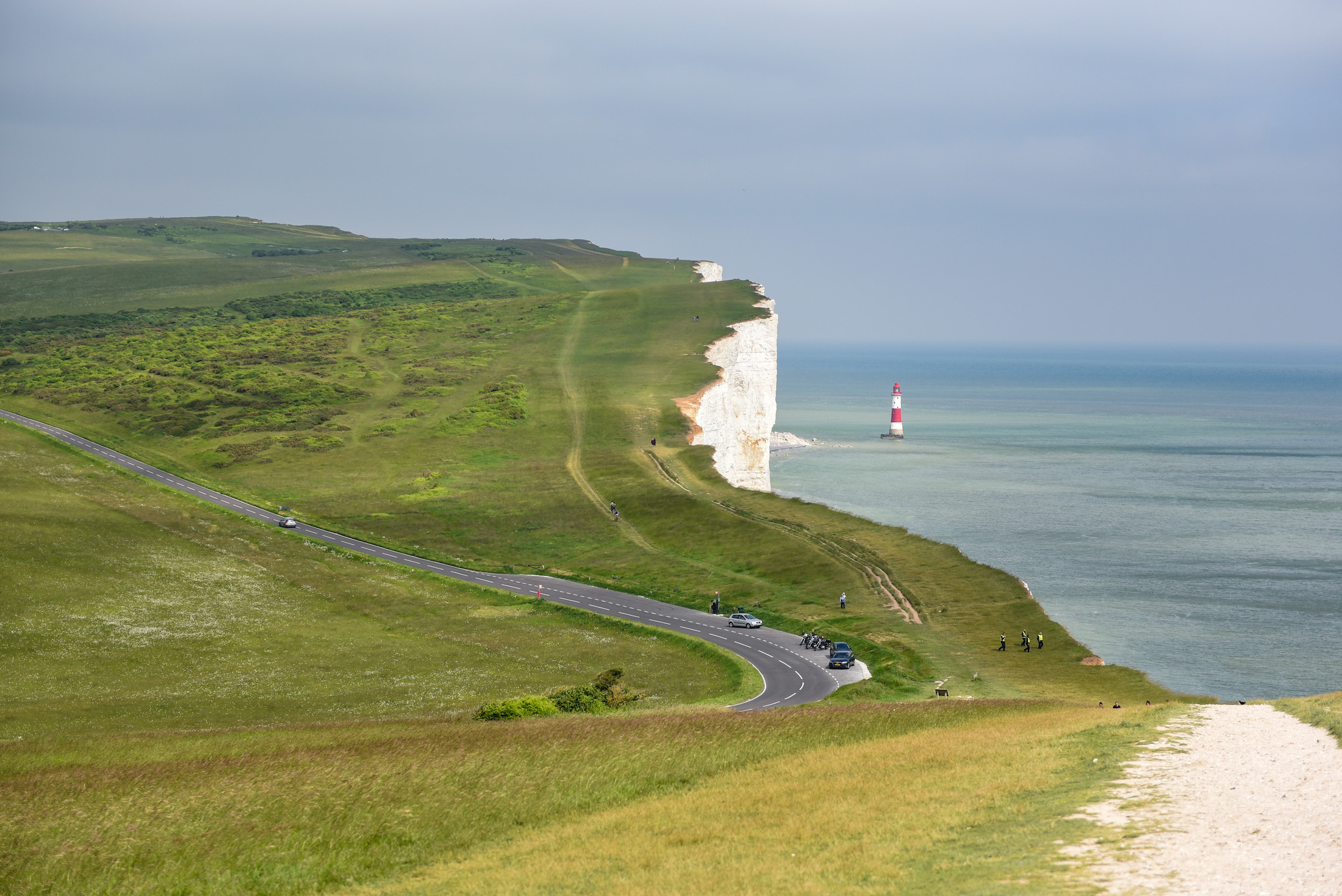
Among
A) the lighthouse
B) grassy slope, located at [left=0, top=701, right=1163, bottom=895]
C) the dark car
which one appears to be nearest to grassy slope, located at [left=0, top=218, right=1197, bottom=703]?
the dark car

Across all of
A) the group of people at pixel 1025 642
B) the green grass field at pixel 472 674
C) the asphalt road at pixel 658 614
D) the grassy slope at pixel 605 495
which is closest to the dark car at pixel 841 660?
the asphalt road at pixel 658 614

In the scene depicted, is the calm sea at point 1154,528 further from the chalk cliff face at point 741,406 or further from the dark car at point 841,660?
the dark car at point 841,660

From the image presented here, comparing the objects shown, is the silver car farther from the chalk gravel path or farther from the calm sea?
the chalk gravel path

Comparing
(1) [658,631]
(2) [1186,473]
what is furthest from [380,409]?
(2) [1186,473]

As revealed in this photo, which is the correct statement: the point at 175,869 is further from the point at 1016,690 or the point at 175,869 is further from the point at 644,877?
the point at 1016,690

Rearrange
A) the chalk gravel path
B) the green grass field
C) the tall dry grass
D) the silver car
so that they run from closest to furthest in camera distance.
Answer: the chalk gravel path, the tall dry grass, the green grass field, the silver car

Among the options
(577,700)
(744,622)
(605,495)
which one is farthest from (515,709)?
(605,495)

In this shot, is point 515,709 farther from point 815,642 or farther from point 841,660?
point 815,642
